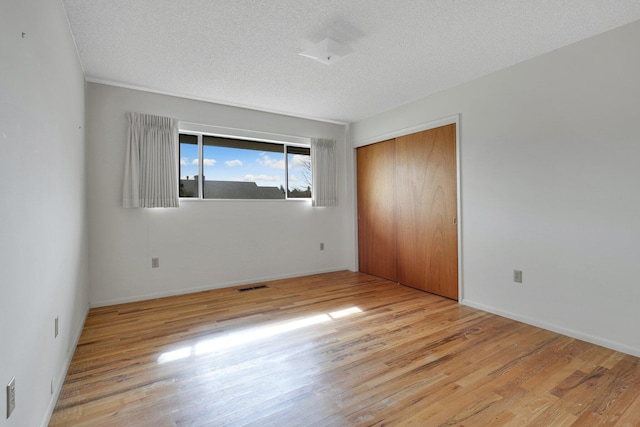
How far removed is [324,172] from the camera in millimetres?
5043

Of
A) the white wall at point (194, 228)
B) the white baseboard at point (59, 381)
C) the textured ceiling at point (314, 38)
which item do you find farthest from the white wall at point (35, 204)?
the white wall at point (194, 228)

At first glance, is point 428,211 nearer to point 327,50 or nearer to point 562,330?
point 562,330

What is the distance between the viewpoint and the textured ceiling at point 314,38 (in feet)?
7.06

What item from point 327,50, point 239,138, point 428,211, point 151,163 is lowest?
point 428,211

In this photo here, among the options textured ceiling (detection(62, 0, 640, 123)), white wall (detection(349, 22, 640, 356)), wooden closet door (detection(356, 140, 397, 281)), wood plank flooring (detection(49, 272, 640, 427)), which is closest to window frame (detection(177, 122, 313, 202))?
textured ceiling (detection(62, 0, 640, 123))

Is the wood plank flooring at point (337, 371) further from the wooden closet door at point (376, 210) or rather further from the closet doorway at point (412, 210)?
the wooden closet door at point (376, 210)

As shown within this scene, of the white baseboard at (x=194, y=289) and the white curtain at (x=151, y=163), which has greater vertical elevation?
the white curtain at (x=151, y=163)

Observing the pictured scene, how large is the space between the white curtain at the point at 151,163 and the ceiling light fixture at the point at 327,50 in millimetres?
2090

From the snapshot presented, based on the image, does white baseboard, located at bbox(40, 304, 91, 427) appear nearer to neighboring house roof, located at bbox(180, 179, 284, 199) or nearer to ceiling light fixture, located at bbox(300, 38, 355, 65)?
neighboring house roof, located at bbox(180, 179, 284, 199)

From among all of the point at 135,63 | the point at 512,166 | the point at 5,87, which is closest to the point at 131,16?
the point at 135,63

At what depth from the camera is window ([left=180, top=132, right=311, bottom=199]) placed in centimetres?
411

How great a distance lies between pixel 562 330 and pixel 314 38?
3.25 metres

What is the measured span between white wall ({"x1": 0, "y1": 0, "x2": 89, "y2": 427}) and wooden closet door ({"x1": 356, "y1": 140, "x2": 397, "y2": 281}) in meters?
3.65

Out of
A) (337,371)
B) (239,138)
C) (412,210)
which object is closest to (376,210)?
(412,210)
